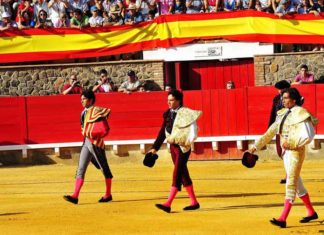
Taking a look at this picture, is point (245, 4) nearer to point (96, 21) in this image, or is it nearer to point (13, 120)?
point (96, 21)

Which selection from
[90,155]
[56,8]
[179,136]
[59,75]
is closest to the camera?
[179,136]

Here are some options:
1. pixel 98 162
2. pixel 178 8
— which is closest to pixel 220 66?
pixel 178 8

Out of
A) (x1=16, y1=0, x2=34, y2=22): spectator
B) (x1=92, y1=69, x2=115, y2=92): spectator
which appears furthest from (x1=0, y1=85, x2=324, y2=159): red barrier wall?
(x1=16, y1=0, x2=34, y2=22): spectator

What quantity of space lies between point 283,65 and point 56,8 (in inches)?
176

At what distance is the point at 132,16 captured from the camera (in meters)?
19.7

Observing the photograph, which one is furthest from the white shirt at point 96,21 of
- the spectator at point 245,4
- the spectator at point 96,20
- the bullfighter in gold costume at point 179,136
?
the bullfighter in gold costume at point 179,136

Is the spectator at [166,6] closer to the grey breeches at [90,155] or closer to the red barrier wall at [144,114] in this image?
the red barrier wall at [144,114]

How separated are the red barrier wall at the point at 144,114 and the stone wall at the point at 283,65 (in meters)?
1.61

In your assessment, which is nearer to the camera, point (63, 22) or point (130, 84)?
point (130, 84)

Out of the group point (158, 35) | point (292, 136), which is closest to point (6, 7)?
point (158, 35)

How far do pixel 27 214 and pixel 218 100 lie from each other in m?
7.29

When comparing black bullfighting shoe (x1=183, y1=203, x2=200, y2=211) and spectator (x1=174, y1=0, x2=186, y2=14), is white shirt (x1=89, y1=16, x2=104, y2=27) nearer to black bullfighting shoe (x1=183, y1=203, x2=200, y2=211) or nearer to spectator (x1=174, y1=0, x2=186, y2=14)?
spectator (x1=174, y1=0, x2=186, y2=14)

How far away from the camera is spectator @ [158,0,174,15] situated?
19547mm

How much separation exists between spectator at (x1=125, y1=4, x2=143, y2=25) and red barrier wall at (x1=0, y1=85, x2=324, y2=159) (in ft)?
6.27
